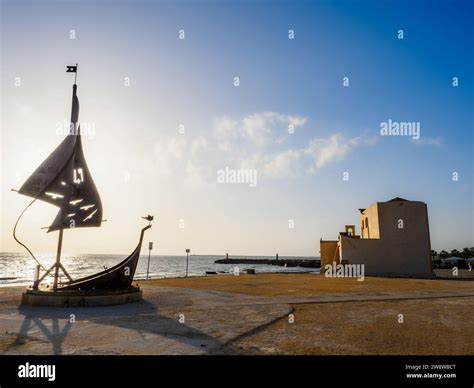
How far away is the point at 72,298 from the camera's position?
1239cm

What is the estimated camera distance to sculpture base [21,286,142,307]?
12344 mm

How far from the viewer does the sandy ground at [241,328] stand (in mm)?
6867

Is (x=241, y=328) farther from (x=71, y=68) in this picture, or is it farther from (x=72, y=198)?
(x=71, y=68)

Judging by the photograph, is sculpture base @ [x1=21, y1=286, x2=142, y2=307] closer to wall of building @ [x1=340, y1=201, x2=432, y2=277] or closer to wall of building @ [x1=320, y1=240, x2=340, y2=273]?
wall of building @ [x1=340, y1=201, x2=432, y2=277]

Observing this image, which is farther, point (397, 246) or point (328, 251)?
point (328, 251)

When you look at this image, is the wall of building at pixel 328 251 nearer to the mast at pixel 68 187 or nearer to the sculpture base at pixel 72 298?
the mast at pixel 68 187

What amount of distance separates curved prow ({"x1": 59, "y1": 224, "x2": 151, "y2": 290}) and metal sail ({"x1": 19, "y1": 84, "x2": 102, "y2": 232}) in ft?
7.23

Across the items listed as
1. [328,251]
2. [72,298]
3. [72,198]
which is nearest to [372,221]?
[328,251]

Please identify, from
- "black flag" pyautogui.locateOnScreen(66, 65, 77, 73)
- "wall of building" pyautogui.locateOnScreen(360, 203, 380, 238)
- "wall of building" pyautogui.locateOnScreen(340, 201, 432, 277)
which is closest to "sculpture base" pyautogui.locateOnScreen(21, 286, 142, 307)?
"black flag" pyautogui.locateOnScreen(66, 65, 77, 73)

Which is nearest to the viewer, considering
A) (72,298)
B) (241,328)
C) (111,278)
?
(241,328)

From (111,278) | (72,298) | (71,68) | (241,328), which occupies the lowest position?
(241,328)

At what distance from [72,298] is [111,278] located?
1.96 m
